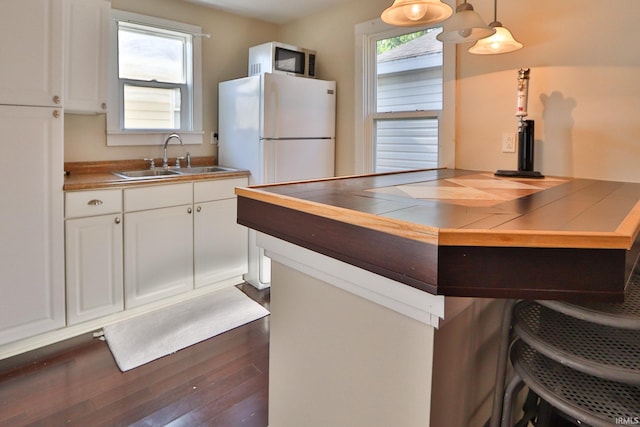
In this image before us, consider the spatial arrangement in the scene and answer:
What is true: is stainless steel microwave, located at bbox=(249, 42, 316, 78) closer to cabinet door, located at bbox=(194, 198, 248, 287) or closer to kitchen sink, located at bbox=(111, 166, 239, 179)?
kitchen sink, located at bbox=(111, 166, 239, 179)

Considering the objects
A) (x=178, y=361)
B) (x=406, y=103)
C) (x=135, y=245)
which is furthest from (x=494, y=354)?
(x=135, y=245)

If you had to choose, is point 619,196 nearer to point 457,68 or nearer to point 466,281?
point 466,281

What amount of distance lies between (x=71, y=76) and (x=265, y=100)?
1225 mm

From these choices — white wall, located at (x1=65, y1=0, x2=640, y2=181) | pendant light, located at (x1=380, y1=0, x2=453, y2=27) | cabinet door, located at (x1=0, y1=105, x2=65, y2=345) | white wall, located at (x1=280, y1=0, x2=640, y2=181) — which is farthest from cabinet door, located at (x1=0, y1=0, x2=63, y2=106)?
white wall, located at (x1=280, y1=0, x2=640, y2=181)

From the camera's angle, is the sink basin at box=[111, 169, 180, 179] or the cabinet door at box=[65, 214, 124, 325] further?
the sink basin at box=[111, 169, 180, 179]

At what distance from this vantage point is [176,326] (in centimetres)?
256

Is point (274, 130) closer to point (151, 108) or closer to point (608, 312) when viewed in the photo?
point (151, 108)

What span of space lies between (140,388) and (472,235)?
1.84 meters

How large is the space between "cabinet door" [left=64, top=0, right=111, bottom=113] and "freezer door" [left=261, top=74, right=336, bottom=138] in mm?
1053

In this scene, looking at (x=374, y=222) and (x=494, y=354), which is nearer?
(x=374, y=222)

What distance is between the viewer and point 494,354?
58.9 inches

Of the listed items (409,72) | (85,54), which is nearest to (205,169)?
(85,54)

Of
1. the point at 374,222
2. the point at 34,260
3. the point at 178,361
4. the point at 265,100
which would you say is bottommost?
the point at 178,361

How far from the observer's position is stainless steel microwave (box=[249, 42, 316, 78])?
10.3ft
